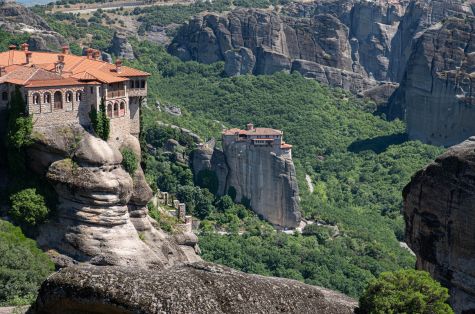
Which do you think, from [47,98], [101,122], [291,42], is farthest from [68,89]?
[291,42]

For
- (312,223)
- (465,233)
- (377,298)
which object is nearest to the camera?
(377,298)

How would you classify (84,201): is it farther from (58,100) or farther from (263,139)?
(263,139)

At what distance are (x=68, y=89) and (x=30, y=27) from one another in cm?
5620

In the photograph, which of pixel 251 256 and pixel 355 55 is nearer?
pixel 251 256

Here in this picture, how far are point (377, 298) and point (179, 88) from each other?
8782 centimetres

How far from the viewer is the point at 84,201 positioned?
45.5m

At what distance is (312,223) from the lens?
7738 cm

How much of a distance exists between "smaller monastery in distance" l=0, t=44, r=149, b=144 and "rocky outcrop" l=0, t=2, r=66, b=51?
113ft

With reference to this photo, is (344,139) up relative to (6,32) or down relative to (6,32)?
down

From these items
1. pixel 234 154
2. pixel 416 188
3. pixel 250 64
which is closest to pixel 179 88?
pixel 250 64

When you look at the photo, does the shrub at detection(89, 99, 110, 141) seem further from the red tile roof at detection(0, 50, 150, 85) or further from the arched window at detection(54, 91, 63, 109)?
the arched window at detection(54, 91, 63, 109)

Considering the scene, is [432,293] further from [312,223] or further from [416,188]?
[312,223]

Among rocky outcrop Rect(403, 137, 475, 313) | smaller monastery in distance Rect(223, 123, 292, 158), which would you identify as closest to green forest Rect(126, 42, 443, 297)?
smaller monastery in distance Rect(223, 123, 292, 158)

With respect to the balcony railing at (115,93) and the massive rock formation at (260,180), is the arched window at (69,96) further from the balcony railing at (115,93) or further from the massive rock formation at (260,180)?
the massive rock formation at (260,180)
